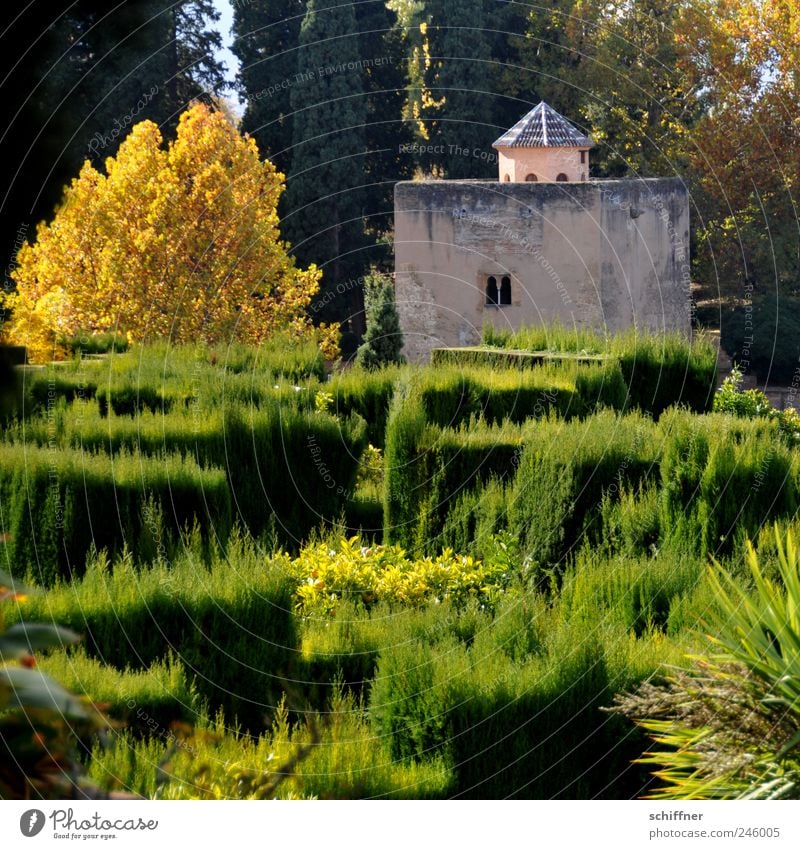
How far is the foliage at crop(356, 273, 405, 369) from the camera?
83.9ft

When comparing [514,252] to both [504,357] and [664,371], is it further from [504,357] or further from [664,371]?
[664,371]

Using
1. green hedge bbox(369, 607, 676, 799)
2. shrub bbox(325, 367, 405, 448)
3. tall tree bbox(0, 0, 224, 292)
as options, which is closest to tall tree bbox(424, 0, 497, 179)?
shrub bbox(325, 367, 405, 448)

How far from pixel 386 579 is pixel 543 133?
20.2m

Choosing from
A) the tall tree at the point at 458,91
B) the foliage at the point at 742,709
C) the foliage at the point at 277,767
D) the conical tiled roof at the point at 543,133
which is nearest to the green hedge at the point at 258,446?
the foliage at the point at 277,767

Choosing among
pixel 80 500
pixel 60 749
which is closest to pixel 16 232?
pixel 60 749

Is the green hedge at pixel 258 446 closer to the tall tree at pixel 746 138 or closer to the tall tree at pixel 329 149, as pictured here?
the tall tree at pixel 329 149

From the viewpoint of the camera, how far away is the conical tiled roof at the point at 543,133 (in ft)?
94.0

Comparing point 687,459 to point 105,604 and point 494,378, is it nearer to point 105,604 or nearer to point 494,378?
point 105,604

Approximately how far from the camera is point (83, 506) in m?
9.85

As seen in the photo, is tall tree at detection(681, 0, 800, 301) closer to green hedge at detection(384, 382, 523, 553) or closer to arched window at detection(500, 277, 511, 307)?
arched window at detection(500, 277, 511, 307)

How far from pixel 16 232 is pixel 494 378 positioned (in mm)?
11298

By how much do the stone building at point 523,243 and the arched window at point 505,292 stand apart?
0.03 metres

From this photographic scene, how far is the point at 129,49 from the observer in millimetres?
6273

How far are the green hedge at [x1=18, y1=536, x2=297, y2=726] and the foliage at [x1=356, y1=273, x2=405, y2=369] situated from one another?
1710cm
